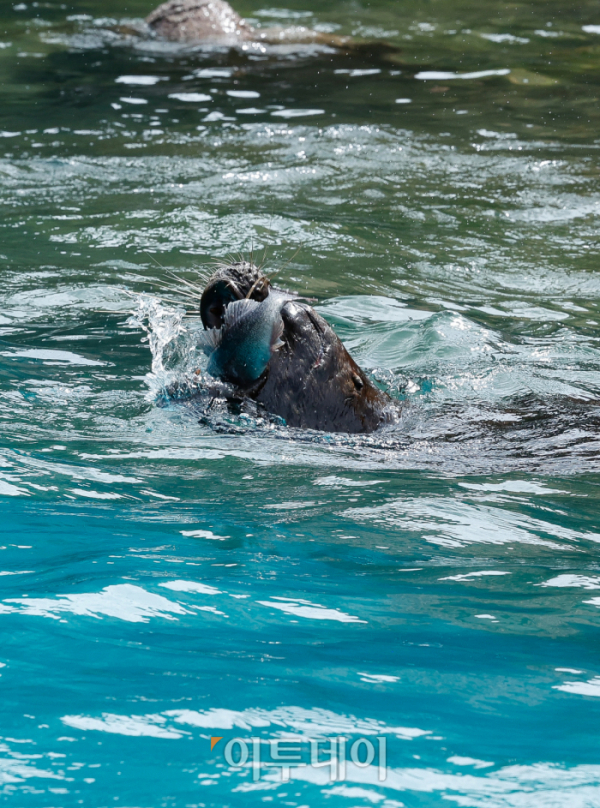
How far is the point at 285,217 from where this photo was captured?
27.7 feet

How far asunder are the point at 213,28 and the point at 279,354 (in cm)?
1339

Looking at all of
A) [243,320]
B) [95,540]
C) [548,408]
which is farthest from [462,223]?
[95,540]

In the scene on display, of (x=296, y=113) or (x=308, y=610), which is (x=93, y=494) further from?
(x=296, y=113)

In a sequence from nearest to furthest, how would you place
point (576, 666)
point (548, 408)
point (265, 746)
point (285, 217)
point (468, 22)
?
point (265, 746) → point (576, 666) → point (548, 408) → point (285, 217) → point (468, 22)

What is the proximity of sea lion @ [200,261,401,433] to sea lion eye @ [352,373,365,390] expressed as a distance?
4 centimetres

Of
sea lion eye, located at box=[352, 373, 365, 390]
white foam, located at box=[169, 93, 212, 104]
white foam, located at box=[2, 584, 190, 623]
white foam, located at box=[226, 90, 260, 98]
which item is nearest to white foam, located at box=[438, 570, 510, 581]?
white foam, located at box=[2, 584, 190, 623]

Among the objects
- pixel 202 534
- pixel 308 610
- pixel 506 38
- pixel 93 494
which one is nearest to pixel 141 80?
pixel 506 38

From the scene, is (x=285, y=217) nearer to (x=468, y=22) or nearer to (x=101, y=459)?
(x=101, y=459)

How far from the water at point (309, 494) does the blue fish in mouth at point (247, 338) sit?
199mm

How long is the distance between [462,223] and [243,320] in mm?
4986

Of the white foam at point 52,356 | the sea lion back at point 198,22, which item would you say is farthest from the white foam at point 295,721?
the sea lion back at point 198,22

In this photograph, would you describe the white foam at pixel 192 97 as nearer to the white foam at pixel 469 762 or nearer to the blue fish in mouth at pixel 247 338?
the blue fish in mouth at pixel 247 338

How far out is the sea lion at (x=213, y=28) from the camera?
622 inches

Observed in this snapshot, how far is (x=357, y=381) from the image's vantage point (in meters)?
4.27
